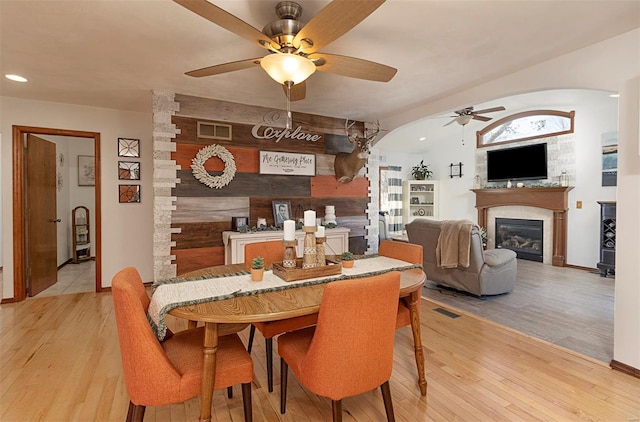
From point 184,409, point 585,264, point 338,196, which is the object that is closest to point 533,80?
point 338,196

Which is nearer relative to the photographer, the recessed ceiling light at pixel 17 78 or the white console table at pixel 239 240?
the recessed ceiling light at pixel 17 78

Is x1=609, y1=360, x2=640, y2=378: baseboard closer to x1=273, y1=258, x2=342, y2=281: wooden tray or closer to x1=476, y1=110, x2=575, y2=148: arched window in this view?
x1=273, y1=258, x2=342, y2=281: wooden tray

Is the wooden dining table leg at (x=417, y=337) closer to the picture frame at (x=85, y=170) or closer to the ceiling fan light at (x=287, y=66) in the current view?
the ceiling fan light at (x=287, y=66)

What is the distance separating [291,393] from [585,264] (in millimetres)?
5778

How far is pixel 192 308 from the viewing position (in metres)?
1.45

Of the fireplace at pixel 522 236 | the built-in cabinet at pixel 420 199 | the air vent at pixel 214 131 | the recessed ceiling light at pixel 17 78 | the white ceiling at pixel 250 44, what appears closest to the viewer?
the white ceiling at pixel 250 44

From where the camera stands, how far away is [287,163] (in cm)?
424

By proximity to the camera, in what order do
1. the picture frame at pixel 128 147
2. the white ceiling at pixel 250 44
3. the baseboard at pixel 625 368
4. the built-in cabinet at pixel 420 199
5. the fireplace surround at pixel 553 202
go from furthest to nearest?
the built-in cabinet at pixel 420 199
the fireplace surround at pixel 553 202
the picture frame at pixel 128 147
the baseboard at pixel 625 368
the white ceiling at pixel 250 44

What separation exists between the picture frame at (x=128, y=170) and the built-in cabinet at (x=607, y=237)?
6.89 m

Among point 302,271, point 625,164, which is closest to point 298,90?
point 302,271

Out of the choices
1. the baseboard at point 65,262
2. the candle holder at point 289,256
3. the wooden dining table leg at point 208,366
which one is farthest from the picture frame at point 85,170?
the wooden dining table leg at point 208,366

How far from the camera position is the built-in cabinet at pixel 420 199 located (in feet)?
26.8

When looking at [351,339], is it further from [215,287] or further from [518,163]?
[518,163]

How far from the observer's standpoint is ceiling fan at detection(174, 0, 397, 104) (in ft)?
4.74
